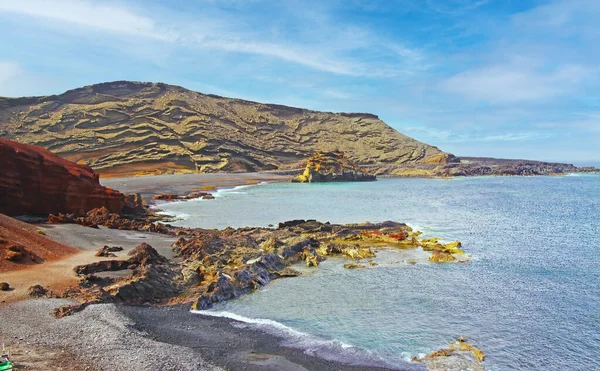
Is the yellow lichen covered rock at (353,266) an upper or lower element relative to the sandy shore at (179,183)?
upper

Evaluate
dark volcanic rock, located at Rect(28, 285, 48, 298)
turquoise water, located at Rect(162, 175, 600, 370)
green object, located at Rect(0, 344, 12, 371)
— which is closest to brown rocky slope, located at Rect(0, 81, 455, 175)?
turquoise water, located at Rect(162, 175, 600, 370)

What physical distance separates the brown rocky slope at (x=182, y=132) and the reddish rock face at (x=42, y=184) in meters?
73.0

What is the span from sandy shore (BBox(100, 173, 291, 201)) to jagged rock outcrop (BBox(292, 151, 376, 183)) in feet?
22.5

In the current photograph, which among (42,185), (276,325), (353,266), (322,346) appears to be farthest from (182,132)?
(322,346)

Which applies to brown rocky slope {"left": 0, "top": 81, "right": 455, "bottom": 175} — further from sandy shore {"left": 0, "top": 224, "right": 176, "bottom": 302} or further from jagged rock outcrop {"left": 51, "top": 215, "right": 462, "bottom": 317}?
jagged rock outcrop {"left": 51, "top": 215, "right": 462, "bottom": 317}

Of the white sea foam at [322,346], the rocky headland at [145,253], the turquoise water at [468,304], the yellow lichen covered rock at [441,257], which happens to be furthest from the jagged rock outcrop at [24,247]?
the yellow lichen covered rock at [441,257]

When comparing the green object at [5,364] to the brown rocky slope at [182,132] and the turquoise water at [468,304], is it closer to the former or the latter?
the turquoise water at [468,304]

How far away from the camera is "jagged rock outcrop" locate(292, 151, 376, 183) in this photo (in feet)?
328

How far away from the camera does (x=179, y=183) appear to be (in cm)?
7962

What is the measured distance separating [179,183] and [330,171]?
124 ft

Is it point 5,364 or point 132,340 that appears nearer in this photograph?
point 5,364

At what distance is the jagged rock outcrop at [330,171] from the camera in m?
99.9

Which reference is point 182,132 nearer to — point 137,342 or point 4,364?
point 137,342

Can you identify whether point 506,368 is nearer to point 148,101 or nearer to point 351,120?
point 148,101
